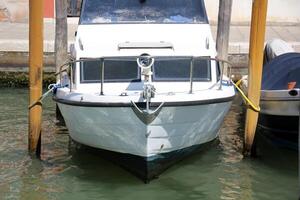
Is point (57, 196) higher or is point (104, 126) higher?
point (104, 126)

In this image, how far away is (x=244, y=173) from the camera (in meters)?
7.59

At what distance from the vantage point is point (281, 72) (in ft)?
28.8

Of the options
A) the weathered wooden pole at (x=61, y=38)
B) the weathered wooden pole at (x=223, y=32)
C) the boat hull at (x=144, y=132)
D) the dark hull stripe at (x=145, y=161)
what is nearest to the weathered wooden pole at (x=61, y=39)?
the weathered wooden pole at (x=61, y=38)

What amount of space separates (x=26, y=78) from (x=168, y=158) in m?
5.78

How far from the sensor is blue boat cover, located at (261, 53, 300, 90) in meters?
8.38

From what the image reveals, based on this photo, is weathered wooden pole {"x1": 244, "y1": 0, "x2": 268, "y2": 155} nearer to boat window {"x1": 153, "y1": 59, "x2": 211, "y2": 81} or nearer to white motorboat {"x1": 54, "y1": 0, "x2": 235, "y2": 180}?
white motorboat {"x1": 54, "y1": 0, "x2": 235, "y2": 180}

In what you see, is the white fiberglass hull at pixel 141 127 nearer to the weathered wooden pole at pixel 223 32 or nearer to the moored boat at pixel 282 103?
the moored boat at pixel 282 103

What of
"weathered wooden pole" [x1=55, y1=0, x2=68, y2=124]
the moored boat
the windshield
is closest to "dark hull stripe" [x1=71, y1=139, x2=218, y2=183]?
the moored boat

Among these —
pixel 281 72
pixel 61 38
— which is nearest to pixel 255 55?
pixel 281 72

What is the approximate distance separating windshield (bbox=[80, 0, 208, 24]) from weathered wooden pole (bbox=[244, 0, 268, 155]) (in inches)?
37.6

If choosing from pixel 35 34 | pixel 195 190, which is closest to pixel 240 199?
pixel 195 190

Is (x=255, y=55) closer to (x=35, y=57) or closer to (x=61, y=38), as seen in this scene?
(x=35, y=57)

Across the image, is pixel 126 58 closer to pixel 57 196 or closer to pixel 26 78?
pixel 57 196

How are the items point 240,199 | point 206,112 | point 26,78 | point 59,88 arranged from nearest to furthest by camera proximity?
point 240,199
point 206,112
point 59,88
point 26,78
